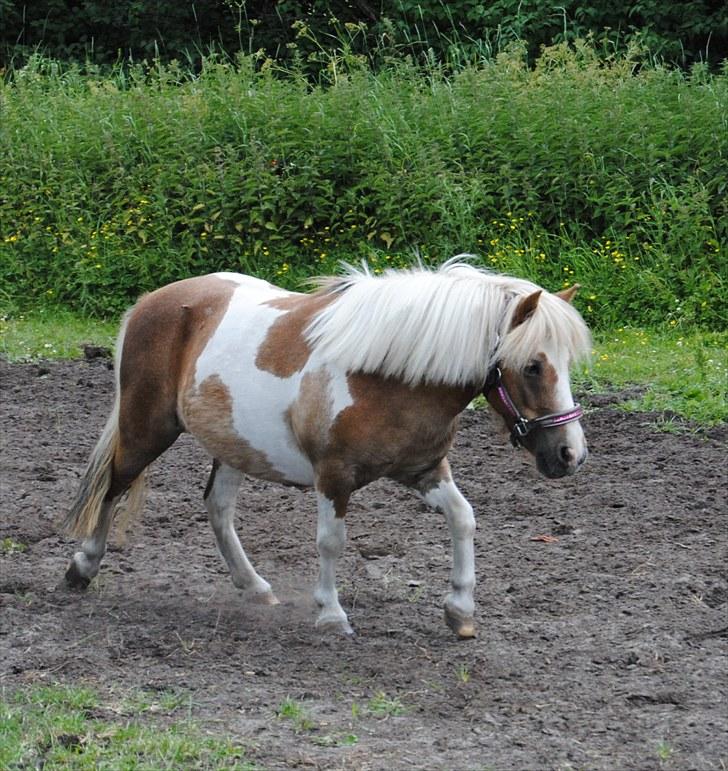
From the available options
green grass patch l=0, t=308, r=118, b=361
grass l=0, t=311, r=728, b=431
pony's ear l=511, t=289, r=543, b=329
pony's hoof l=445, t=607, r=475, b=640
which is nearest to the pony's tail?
pony's hoof l=445, t=607, r=475, b=640

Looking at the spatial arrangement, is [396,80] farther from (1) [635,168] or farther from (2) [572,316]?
(2) [572,316]

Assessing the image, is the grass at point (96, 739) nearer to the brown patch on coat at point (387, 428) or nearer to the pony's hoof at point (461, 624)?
the brown patch on coat at point (387, 428)

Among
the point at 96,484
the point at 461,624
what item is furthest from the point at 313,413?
the point at 96,484

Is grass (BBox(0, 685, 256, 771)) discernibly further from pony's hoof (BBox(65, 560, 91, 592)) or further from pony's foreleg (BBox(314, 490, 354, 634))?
pony's hoof (BBox(65, 560, 91, 592))

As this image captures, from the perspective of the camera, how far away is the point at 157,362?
5297mm

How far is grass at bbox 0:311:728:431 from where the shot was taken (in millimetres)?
7723

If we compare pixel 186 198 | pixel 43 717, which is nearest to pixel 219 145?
pixel 186 198

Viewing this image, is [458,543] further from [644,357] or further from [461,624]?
[644,357]

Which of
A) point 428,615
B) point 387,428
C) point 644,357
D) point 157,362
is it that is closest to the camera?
point 387,428

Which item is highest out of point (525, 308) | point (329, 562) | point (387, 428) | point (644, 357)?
point (525, 308)

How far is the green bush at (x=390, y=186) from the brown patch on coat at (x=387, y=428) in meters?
5.60

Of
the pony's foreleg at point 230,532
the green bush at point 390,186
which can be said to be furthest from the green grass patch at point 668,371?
the pony's foreleg at point 230,532

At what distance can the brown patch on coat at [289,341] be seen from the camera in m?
4.84

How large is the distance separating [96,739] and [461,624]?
155 cm
